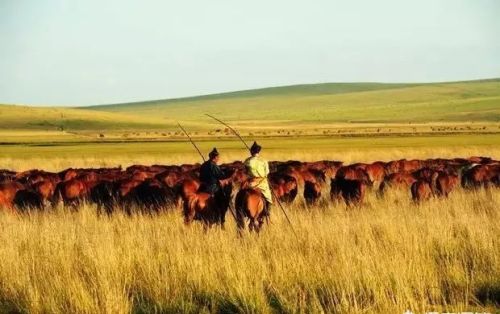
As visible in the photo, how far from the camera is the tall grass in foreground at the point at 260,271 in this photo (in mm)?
8492

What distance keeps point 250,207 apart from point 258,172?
36.9 inches

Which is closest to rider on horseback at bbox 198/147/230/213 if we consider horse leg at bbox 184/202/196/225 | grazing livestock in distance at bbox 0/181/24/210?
horse leg at bbox 184/202/196/225

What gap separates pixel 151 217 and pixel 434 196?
25.3 feet

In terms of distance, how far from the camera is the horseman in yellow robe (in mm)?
14516

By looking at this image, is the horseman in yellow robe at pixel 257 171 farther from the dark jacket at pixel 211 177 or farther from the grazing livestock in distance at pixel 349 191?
the grazing livestock in distance at pixel 349 191

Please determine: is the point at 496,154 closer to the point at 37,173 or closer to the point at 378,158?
the point at 378,158

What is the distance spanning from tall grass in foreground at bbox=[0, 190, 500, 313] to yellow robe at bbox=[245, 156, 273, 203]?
1.82 metres

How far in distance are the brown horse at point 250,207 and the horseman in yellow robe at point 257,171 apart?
1.45ft

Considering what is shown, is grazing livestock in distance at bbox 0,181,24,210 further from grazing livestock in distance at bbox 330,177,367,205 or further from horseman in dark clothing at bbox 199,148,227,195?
grazing livestock in distance at bbox 330,177,367,205

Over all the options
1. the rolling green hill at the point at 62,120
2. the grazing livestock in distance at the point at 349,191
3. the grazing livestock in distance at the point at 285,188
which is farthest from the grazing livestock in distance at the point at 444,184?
the rolling green hill at the point at 62,120

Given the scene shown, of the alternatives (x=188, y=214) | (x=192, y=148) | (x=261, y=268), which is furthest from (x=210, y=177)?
(x=192, y=148)

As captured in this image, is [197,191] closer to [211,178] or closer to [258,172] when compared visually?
[211,178]

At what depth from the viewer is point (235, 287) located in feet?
28.8

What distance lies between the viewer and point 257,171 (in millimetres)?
14641
